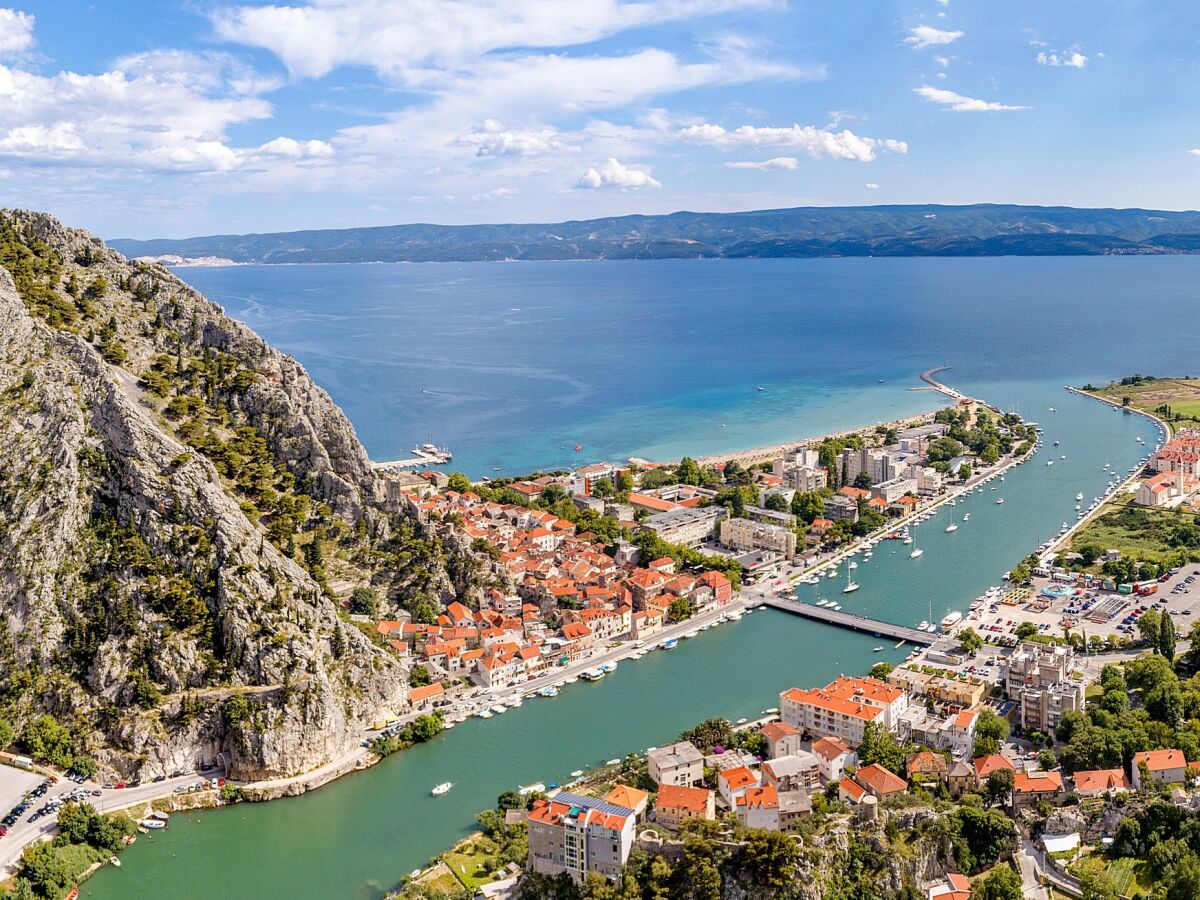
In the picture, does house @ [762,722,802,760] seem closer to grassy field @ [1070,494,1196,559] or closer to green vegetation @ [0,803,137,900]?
green vegetation @ [0,803,137,900]

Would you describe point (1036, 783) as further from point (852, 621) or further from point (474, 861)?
point (474, 861)

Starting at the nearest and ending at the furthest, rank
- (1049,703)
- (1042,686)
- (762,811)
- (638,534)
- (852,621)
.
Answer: (762,811)
(1049,703)
(1042,686)
(852,621)
(638,534)

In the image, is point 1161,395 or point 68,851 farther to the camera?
point 1161,395

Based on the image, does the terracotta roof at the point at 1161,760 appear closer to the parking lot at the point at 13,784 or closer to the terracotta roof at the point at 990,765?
the terracotta roof at the point at 990,765

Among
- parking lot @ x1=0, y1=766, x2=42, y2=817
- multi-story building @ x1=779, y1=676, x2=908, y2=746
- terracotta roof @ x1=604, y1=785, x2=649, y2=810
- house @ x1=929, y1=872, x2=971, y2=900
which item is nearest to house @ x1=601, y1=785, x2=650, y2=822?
terracotta roof @ x1=604, y1=785, x2=649, y2=810

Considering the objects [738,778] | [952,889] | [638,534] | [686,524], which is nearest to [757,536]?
[686,524]

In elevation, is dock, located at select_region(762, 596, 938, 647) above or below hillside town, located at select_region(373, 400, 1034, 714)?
below
